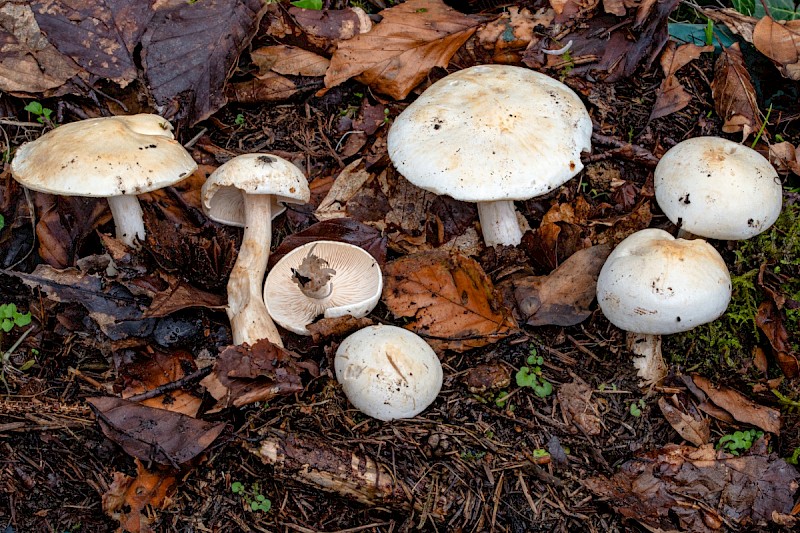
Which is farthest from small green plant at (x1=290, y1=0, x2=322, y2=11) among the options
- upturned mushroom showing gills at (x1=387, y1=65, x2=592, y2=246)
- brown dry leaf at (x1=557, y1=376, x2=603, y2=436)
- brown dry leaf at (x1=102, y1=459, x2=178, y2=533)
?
brown dry leaf at (x1=102, y1=459, x2=178, y2=533)

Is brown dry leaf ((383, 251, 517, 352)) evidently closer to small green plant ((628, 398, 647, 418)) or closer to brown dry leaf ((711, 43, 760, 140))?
small green plant ((628, 398, 647, 418))

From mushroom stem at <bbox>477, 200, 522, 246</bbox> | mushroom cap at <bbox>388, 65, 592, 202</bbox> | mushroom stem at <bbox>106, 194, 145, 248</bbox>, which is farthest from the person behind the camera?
mushroom stem at <bbox>477, 200, 522, 246</bbox>

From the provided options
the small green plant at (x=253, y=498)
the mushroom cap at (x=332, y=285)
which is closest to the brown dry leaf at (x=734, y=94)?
the mushroom cap at (x=332, y=285)

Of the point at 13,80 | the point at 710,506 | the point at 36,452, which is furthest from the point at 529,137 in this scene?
the point at 13,80

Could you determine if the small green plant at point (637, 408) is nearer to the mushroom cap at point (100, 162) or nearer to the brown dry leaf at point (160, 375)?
the brown dry leaf at point (160, 375)

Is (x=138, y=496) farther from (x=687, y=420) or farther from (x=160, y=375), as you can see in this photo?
(x=687, y=420)

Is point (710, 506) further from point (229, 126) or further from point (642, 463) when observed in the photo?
point (229, 126)

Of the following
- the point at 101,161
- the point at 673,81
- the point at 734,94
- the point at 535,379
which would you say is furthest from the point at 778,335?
the point at 101,161
